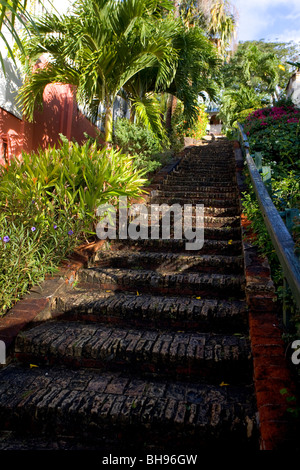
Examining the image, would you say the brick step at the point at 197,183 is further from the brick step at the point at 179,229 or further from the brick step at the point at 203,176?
the brick step at the point at 179,229

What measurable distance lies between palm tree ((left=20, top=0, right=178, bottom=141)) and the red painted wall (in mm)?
395

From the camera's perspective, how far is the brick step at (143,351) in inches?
89.5

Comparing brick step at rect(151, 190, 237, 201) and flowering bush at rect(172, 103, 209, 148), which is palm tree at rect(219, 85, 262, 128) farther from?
brick step at rect(151, 190, 237, 201)

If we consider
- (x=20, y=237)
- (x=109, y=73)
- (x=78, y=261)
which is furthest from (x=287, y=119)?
(x=20, y=237)

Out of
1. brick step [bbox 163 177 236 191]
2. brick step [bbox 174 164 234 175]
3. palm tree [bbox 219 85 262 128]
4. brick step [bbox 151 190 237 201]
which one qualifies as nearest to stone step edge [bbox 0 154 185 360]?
brick step [bbox 151 190 237 201]

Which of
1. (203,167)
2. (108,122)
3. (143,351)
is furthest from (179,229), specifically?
(203,167)

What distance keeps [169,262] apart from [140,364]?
1356 millimetres

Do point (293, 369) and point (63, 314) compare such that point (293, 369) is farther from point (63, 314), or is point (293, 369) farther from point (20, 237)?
point (20, 237)

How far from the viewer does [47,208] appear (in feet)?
12.2

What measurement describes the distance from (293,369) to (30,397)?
146cm

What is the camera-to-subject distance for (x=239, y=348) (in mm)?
2340

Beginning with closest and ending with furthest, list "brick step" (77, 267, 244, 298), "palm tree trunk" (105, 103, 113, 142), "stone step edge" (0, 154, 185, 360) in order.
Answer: "stone step edge" (0, 154, 185, 360) < "brick step" (77, 267, 244, 298) < "palm tree trunk" (105, 103, 113, 142)

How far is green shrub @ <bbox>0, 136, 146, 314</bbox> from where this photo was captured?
298cm

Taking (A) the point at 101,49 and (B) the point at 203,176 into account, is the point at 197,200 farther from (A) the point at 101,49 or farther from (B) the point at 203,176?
(A) the point at 101,49
